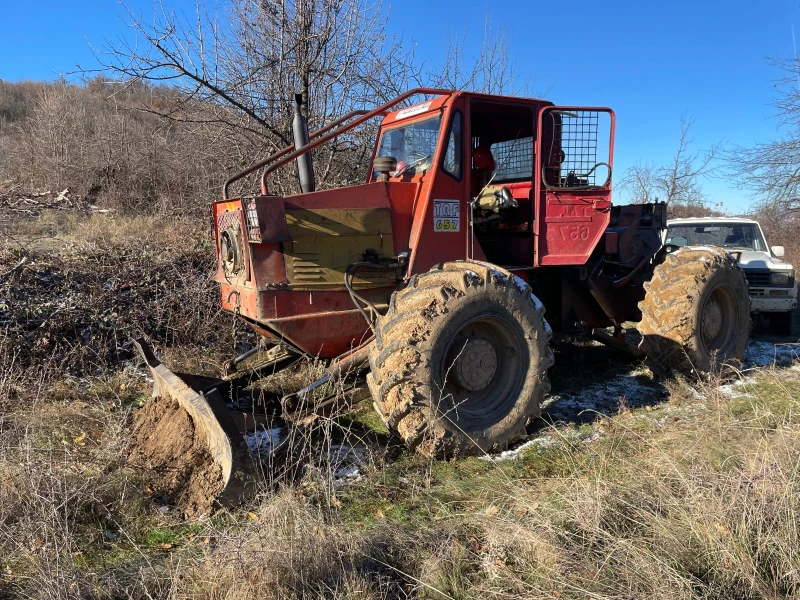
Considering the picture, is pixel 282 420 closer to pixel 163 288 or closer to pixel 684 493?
pixel 684 493

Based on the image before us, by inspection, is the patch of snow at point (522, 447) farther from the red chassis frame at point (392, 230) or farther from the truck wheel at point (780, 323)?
the truck wheel at point (780, 323)

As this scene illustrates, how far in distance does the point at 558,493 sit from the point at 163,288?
5.76 metres

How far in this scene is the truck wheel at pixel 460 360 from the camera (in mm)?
3799

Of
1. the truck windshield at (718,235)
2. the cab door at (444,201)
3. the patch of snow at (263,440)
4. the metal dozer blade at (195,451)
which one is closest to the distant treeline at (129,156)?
the cab door at (444,201)

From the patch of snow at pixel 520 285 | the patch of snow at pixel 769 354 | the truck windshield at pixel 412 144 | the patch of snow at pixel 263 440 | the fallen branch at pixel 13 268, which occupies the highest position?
the truck windshield at pixel 412 144

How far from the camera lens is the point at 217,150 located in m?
9.02

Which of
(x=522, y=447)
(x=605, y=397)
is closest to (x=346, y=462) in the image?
(x=522, y=447)

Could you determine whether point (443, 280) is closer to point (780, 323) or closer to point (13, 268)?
point (13, 268)

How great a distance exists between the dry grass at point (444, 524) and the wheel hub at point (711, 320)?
142 cm

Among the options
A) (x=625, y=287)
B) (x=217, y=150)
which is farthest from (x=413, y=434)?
(x=217, y=150)

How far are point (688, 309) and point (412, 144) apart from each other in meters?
3.13

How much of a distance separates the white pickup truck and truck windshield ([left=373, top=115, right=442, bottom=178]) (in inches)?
202

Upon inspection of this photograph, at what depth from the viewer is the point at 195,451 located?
3.67 metres

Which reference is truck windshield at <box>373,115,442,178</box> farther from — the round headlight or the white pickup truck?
the round headlight
